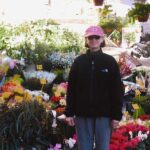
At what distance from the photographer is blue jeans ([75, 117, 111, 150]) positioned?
4.14 m

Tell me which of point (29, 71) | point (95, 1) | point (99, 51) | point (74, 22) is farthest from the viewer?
point (74, 22)

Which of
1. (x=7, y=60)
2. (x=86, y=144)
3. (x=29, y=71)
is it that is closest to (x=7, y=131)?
(x=86, y=144)

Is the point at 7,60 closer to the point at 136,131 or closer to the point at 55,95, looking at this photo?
the point at 55,95

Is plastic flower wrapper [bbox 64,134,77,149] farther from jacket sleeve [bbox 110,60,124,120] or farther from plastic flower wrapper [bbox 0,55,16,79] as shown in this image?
plastic flower wrapper [bbox 0,55,16,79]

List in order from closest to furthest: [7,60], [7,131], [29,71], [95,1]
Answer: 1. [7,131]
2. [7,60]
3. [29,71]
4. [95,1]

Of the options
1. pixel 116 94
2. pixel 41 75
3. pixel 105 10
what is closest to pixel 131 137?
pixel 116 94

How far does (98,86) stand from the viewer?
4047mm

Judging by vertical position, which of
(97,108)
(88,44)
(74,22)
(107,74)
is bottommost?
(74,22)

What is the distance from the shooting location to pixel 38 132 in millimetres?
4750

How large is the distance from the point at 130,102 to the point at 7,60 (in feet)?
6.38

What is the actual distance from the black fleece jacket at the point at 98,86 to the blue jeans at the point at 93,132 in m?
0.07

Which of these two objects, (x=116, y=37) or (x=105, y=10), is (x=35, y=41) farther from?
(x=116, y=37)

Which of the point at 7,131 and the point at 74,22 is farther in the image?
the point at 74,22

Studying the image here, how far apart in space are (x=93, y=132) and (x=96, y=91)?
1.35 ft
